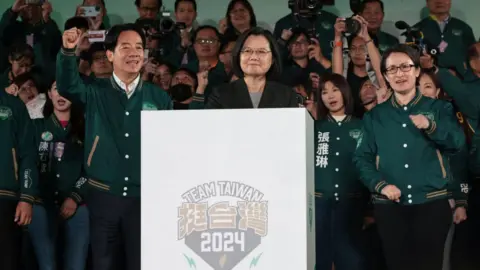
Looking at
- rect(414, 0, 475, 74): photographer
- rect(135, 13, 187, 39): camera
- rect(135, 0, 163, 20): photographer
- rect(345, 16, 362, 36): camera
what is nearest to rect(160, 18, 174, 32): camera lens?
rect(135, 13, 187, 39): camera

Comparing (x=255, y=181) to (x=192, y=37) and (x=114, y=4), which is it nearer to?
(x=192, y=37)

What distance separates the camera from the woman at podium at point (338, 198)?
14.6 feet

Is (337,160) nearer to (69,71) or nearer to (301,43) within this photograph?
(301,43)

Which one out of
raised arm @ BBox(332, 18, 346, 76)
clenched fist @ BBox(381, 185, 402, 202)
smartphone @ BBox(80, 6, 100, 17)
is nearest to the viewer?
clenched fist @ BBox(381, 185, 402, 202)

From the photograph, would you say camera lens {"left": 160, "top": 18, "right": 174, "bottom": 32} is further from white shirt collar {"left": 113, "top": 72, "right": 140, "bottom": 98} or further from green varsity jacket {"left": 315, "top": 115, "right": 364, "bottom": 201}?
white shirt collar {"left": 113, "top": 72, "right": 140, "bottom": 98}

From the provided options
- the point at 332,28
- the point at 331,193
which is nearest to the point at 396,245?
the point at 331,193

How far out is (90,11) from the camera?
6.04m

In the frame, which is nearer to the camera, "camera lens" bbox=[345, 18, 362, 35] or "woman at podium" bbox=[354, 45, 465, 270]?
"woman at podium" bbox=[354, 45, 465, 270]

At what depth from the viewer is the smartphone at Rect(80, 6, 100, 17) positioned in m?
6.02

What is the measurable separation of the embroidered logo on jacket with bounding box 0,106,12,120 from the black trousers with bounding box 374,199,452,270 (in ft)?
→ 6.60

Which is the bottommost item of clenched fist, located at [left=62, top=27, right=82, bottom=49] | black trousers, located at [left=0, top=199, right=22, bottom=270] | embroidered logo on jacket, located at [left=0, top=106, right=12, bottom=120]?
black trousers, located at [left=0, top=199, right=22, bottom=270]

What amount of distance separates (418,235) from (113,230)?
53.3 inches

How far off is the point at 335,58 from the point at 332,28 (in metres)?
0.85

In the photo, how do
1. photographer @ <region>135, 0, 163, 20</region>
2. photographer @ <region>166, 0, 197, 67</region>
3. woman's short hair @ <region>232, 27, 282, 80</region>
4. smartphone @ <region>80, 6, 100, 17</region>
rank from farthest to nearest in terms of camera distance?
photographer @ <region>135, 0, 163, 20</region>
smartphone @ <region>80, 6, 100, 17</region>
photographer @ <region>166, 0, 197, 67</region>
woman's short hair @ <region>232, 27, 282, 80</region>
